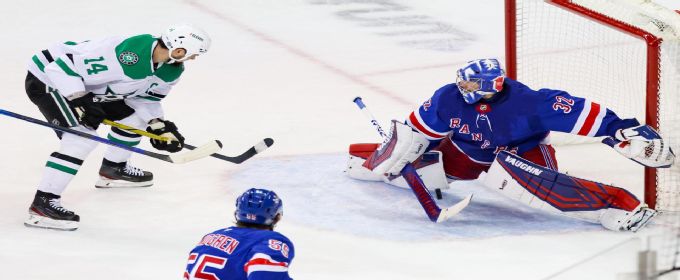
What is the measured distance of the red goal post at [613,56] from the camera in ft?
16.3

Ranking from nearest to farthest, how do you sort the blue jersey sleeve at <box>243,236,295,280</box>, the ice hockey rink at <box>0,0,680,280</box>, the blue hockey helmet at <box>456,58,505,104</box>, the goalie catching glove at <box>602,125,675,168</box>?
the blue jersey sleeve at <box>243,236,295,280</box> → the ice hockey rink at <box>0,0,680,280</box> → the goalie catching glove at <box>602,125,675,168</box> → the blue hockey helmet at <box>456,58,505,104</box>

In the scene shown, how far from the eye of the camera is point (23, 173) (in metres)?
5.70

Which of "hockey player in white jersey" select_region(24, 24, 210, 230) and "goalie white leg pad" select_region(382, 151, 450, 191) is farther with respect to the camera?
"goalie white leg pad" select_region(382, 151, 450, 191)

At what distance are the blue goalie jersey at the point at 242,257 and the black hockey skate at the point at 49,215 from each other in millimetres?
1811

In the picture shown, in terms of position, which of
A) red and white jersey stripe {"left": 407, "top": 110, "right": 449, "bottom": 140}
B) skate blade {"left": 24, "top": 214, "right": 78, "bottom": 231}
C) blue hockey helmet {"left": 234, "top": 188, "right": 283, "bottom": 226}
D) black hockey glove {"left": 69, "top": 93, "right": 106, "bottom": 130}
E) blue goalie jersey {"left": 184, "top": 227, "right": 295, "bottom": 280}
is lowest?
skate blade {"left": 24, "top": 214, "right": 78, "bottom": 231}

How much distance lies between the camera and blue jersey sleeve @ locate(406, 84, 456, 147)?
511cm

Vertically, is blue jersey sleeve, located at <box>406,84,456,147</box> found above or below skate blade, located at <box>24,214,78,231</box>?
above

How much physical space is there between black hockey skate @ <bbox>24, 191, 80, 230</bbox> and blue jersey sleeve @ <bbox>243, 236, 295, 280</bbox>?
6.36 ft

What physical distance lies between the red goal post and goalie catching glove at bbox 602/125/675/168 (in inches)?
5.5

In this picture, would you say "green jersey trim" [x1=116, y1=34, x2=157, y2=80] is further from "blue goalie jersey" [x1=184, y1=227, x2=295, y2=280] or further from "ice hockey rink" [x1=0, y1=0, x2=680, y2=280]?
"blue goalie jersey" [x1=184, y1=227, x2=295, y2=280]

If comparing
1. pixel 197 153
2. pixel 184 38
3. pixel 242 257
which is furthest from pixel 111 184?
pixel 242 257

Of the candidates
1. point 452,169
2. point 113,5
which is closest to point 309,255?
point 452,169

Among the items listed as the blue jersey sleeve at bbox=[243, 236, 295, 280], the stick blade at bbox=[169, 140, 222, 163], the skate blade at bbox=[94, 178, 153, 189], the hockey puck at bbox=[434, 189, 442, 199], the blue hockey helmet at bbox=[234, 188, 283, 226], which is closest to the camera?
the blue jersey sleeve at bbox=[243, 236, 295, 280]

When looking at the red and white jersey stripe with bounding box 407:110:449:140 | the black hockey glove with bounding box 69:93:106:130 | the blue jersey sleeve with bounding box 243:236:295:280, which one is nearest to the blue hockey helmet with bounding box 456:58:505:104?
the red and white jersey stripe with bounding box 407:110:449:140
